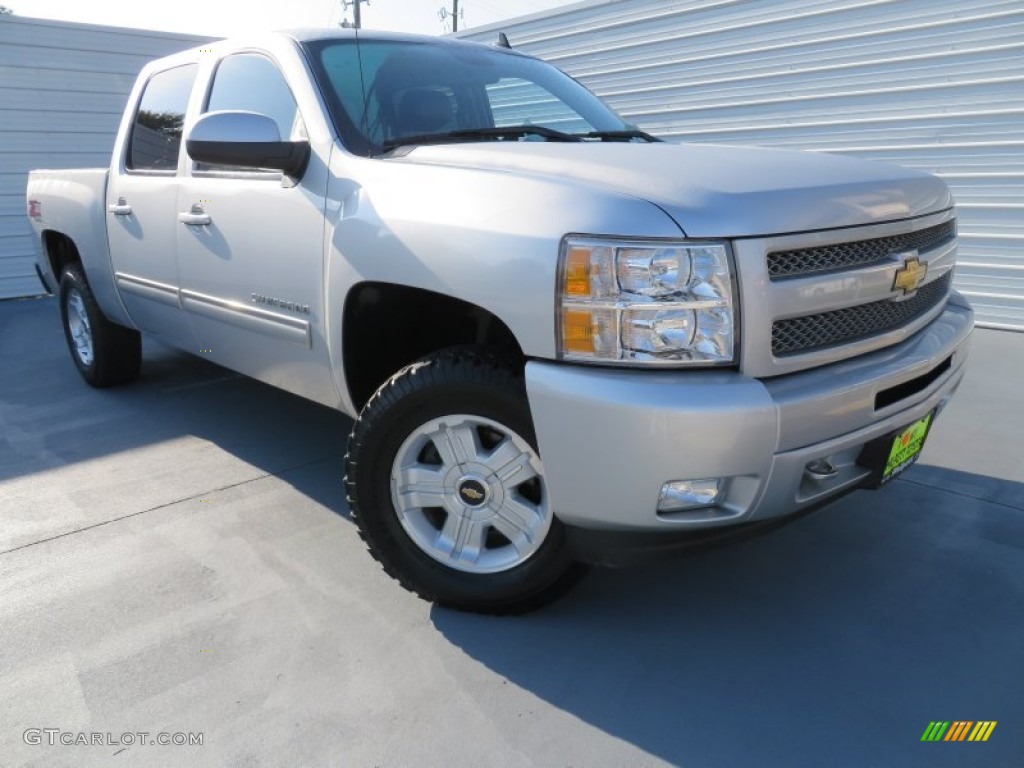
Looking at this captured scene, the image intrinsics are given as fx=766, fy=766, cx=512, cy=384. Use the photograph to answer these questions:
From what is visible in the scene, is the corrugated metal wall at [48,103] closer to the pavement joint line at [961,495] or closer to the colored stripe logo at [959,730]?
the pavement joint line at [961,495]

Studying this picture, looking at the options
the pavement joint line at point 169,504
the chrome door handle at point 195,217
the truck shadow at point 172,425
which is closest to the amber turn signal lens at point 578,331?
the truck shadow at point 172,425

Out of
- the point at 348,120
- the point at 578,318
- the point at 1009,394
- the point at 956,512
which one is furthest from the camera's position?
the point at 1009,394

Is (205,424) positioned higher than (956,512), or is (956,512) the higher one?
(956,512)

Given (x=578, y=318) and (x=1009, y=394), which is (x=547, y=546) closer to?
(x=578, y=318)

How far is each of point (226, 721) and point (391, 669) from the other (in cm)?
45

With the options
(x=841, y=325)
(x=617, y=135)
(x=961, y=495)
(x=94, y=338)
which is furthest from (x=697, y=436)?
(x=94, y=338)

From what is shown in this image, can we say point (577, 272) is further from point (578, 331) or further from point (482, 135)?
point (482, 135)

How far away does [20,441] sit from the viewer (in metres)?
4.01

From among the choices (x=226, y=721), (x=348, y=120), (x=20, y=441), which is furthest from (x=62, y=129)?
(x=226, y=721)

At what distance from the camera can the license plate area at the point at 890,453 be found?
2107mm

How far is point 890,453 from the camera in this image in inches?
84.5

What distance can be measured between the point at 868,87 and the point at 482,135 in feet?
18.9

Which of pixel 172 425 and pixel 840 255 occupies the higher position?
pixel 840 255

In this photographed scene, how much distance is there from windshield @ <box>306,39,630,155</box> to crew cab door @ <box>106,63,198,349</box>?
3.53ft
